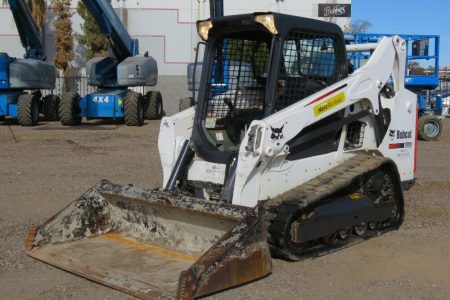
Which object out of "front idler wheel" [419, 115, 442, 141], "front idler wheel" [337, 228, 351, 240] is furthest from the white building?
"front idler wheel" [337, 228, 351, 240]

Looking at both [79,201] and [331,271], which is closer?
[331,271]

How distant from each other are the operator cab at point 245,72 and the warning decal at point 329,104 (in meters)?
0.27

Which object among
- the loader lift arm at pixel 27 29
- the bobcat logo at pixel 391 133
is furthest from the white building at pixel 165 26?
the bobcat logo at pixel 391 133

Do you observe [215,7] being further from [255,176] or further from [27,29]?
[255,176]

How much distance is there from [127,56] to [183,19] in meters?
11.2

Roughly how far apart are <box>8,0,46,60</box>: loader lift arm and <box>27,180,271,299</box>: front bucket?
48.5ft

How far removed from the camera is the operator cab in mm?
5801

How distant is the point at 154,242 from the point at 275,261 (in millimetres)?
1153

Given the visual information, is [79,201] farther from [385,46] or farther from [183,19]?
[183,19]

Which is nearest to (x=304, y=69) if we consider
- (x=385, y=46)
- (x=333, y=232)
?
(x=385, y=46)

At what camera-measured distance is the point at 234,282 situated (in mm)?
4562

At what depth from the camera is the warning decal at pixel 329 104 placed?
18.4ft

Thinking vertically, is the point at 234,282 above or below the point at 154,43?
below

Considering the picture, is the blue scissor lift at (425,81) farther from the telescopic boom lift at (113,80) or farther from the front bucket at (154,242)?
the front bucket at (154,242)
